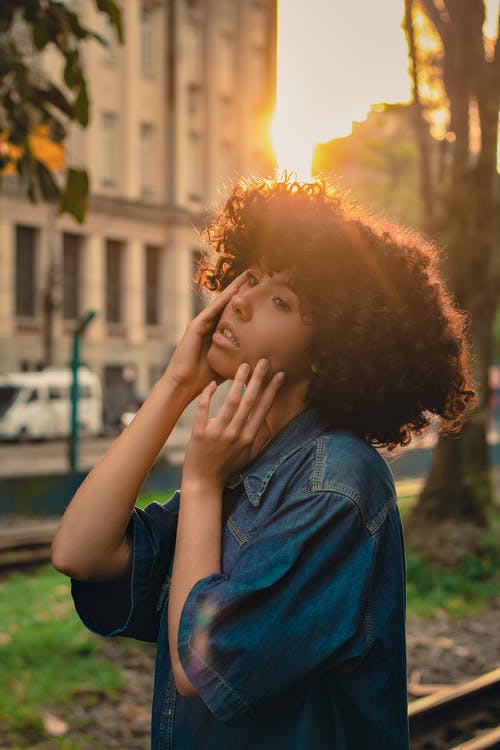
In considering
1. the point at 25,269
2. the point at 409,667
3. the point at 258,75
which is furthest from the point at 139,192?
the point at 409,667

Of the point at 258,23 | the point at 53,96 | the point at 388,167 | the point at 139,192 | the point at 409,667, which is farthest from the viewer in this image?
the point at 388,167

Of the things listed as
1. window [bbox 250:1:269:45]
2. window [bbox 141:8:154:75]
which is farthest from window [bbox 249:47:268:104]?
window [bbox 141:8:154:75]

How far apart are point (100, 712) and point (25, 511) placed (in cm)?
688

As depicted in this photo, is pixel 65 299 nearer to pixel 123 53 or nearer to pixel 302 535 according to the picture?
pixel 123 53

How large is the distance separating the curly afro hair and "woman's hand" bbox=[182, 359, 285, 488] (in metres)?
0.10

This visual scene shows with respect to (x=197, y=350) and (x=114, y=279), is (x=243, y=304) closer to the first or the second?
(x=197, y=350)

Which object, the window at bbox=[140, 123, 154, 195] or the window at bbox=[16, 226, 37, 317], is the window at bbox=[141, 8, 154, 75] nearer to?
the window at bbox=[140, 123, 154, 195]

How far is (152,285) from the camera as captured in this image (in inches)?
Result: 1404

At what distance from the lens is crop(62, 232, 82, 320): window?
3250 centimetres

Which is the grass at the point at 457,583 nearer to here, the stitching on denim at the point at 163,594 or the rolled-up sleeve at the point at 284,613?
the stitching on denim at the point at 163,594

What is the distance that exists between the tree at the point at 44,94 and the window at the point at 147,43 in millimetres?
32748

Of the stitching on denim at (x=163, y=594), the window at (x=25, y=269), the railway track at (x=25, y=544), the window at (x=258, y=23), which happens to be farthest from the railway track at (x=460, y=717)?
the window at (x=258, y=23)

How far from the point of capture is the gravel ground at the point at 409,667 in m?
4.84

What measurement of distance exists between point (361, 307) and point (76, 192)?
172 cm
